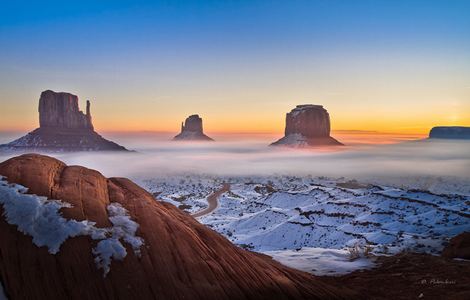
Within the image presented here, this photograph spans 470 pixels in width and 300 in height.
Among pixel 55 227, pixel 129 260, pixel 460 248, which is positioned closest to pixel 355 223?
pixel 460 248

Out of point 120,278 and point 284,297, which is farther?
point 284,297

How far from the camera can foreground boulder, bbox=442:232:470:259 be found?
18609 mm

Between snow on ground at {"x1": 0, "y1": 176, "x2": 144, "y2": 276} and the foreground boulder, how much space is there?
1823cm

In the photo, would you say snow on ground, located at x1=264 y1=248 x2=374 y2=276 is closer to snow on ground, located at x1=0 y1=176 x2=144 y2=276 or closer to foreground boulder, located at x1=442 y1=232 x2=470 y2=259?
foreground boulder, located at x1=442 y1=232 x2=470 y2=259

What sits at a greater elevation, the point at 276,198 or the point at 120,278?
the point at 120,278

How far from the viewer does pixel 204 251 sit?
33.1 feet

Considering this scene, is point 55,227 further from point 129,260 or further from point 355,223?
point 355,223

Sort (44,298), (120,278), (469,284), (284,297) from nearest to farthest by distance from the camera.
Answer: (44,298)
(120,278)
(284,297)
(469,284)

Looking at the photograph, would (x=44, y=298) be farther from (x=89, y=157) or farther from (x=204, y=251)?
(x=89, y=157)

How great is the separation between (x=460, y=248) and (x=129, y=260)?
62.8 feet

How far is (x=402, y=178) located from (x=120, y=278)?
182 m

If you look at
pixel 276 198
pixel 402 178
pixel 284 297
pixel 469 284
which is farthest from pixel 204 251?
pixel 402 178

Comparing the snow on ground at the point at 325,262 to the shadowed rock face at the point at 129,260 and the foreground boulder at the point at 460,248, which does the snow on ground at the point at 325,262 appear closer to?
the shadowed rock face at the point at 129,260

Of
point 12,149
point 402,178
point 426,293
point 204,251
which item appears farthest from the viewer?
point 12,149
